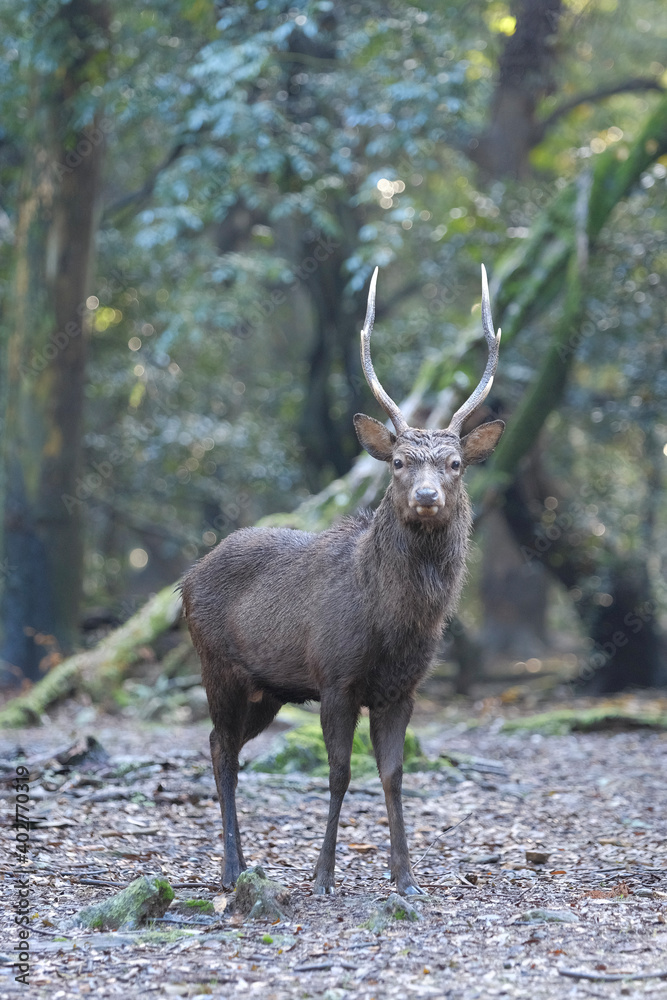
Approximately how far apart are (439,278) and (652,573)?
494cm

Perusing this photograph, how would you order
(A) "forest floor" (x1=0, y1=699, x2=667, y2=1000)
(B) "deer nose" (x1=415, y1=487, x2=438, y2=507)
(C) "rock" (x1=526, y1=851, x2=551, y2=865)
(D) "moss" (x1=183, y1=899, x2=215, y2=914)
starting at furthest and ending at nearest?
(C) "rock" (x1=526, y1=851, x2=551, y2=865)
(B) "deer nose" (x1=415, y1=487, x2=438, y2=507)
(D) "moss" (x1=183, y1=899, x2=215, y2=914)
(A) "forest floor" (x1=0, y1=699, x2=667, y2=1000)

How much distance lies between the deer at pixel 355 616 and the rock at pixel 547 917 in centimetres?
64

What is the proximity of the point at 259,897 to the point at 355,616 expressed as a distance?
1.34 m

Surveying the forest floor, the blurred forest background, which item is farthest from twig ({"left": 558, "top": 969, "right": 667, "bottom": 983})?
the blurred forest background

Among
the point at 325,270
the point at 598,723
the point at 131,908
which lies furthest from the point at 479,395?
the point at 325,270

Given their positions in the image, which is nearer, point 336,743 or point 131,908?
point 131,908

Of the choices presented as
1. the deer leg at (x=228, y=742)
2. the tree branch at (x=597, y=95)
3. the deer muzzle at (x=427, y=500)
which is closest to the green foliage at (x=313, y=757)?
the deer leg at (x=228, y=742)

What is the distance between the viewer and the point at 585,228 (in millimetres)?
11656

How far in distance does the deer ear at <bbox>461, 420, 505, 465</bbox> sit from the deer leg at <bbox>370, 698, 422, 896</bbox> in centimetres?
126

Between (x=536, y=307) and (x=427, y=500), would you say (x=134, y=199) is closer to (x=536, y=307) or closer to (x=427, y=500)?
(x=536, y=307)

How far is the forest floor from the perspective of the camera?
3.94 m

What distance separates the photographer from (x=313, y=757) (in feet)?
25.5

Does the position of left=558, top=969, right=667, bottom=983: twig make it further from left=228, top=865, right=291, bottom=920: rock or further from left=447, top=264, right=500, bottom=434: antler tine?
left=447, top=264, right=500, bottom=434: antler tine

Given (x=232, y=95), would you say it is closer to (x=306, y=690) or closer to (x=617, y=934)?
(x=306, y=690)
